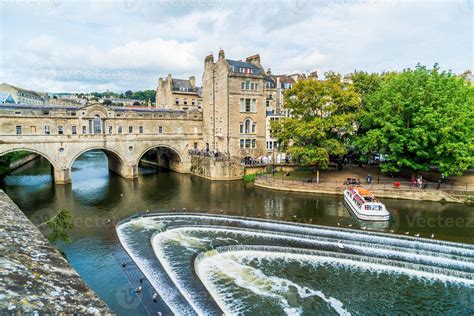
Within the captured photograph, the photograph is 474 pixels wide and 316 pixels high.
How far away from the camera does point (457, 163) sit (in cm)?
3544

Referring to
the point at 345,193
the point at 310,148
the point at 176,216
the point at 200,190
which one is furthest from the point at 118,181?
the point at 345,193

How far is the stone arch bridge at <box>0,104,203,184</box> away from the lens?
40281mm

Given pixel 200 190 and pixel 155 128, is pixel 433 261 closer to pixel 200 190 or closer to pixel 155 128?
pixel 200 190

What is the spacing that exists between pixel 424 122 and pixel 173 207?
26.6 meters

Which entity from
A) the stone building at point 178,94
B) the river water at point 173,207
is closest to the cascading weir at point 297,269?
the river water at point 173,207

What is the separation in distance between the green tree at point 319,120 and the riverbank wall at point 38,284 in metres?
34.8

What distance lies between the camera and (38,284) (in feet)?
16.0

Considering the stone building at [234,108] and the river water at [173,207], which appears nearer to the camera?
the river water at [173,207]

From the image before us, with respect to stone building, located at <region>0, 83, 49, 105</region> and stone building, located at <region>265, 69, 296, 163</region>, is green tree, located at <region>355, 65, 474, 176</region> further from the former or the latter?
stone building, located at <region>0, 83, 49, 105</region>

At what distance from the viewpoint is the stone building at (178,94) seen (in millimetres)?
65875
